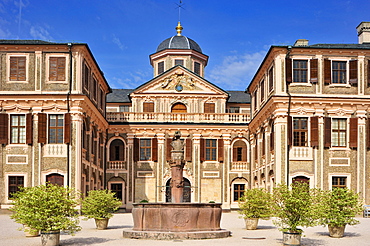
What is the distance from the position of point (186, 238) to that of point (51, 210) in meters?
5.36

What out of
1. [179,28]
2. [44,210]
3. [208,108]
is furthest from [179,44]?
[44,210]

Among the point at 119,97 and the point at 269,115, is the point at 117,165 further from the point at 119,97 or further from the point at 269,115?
the point at 269,115

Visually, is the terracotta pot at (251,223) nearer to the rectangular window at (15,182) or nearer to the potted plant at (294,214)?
the potted plant at (294,214)

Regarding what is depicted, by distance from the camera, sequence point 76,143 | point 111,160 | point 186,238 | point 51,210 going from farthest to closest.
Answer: point 111,160 → point 76,143 → point 186,238 → point 51,210

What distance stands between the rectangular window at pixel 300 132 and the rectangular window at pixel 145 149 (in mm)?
16045

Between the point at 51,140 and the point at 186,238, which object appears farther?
the point at 51,140

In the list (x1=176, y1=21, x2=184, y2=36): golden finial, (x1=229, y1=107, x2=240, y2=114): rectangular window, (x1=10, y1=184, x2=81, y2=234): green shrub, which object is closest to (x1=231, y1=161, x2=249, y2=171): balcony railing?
(x1=229, y1=107, x2=240, y2=114): rectangular window

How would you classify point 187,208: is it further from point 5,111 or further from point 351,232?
point 5,111

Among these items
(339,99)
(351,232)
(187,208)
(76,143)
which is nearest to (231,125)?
(339,99)

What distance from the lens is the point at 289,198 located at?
1972 centimetres

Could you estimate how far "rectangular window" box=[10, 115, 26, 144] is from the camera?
36.7 metres

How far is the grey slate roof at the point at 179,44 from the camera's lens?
192 ft

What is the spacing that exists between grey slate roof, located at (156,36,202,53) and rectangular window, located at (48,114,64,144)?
79.3 ft

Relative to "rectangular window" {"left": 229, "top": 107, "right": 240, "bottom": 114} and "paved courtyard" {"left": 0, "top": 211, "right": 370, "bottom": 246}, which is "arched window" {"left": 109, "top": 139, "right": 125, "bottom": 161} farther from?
"paved courtyard" {"left": 0, "top": 211, "right": 370, "bottom": 246}
